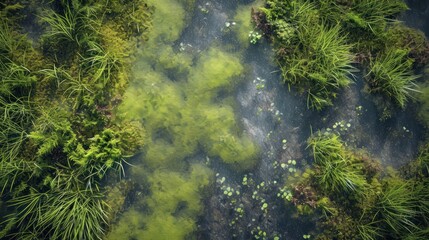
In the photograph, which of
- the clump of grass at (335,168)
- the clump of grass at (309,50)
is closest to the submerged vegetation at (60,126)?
the clump of grass at (309,50)

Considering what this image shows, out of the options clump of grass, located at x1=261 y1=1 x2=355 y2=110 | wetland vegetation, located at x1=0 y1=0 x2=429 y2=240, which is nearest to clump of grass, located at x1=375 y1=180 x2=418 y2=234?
wetland vegetation, located at x1=0 y1=0 x2=429 y2=240

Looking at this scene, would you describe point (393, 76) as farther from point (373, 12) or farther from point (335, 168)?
point (335, 168)

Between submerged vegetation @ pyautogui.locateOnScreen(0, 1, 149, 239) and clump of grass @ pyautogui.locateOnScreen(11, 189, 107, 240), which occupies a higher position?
submerged vegetation @ pyautogui.locateOnScreen(0, 1, 149, 239)

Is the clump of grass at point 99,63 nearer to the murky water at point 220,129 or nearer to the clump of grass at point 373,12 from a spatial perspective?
the murky water at point 220,129

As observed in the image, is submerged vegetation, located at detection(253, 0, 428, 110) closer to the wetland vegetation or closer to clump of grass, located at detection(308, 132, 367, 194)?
the wetland vegetation

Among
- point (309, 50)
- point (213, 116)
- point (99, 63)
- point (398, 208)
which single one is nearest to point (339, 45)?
point (309, 50)

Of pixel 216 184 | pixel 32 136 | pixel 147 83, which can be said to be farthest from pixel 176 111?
pixel 32 136
